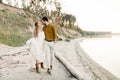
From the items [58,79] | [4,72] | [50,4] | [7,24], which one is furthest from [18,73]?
[50,4]

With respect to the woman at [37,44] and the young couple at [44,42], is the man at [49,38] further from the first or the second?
the woman at [37,44]

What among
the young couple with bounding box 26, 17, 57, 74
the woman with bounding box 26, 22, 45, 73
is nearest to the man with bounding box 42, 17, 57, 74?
the young couple with bounding box 26, 17, 57, 74

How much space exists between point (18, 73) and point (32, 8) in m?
81.6

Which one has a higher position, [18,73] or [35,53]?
[35,53]

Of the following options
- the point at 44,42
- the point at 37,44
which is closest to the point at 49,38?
the point at 44,42

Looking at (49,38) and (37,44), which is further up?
(49,38)

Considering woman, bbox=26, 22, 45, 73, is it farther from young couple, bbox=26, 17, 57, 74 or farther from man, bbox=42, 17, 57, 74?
man, bbox=42, 17, 57, 74

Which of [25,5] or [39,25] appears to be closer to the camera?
[39,25]

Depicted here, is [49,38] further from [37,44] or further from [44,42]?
[37,44]

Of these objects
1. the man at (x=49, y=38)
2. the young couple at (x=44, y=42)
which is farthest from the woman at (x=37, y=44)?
the man at (x=49, y=38)

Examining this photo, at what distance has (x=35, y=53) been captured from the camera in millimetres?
11969

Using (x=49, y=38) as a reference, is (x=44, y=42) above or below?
below

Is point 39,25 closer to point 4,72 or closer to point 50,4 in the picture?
point 4,72

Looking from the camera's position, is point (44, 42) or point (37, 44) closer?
point (44, 42)
